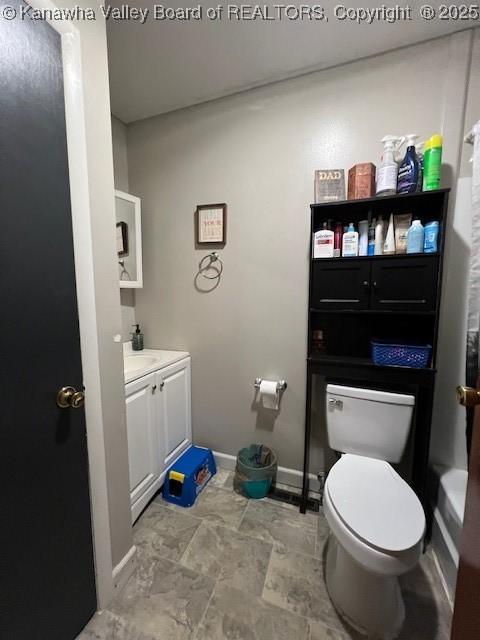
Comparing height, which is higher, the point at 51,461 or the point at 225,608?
the point at 51,461

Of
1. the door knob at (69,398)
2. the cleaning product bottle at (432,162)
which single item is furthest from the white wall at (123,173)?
the cleaning product bottle at (432,162)

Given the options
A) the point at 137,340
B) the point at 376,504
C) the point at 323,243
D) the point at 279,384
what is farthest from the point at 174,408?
the point at 323,243

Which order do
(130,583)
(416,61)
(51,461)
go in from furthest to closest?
(416,61) < (130,583) < (51,461)

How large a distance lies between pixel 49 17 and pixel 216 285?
1.30 m

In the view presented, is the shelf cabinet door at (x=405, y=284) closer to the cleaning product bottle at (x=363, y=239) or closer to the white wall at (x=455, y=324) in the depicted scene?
the cleaning product bottle at (x=363, y=239)

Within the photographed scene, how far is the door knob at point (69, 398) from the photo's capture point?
864 mm

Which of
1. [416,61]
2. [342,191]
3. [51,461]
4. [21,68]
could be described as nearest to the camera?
[21,68]

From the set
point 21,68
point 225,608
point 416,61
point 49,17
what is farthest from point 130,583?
point 416,61

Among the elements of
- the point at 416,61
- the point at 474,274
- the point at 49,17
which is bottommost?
the point at 474,274

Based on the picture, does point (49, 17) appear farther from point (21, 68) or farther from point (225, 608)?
point (225, 608)

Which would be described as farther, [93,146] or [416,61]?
[416,61]

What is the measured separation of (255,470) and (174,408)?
66 cm

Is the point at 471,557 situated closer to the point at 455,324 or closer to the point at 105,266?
the point at 455,324

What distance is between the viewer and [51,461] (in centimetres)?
85
